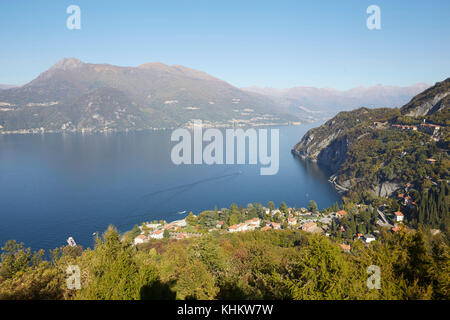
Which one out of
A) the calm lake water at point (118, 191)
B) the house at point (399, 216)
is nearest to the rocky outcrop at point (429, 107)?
the calm lake water at point (118, 191)

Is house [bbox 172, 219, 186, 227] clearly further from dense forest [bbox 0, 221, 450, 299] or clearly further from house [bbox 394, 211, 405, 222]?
house [bbox 394, 211, 405, 222]

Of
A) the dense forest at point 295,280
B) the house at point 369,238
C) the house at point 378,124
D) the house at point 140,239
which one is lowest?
the house at point 140,239

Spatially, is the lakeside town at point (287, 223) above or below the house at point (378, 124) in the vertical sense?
below

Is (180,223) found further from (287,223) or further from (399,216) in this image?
(399,216)

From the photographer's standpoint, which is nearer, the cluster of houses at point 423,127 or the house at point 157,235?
the house at point 157,235

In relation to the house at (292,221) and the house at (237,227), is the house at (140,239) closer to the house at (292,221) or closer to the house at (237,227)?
the house at (237,227)

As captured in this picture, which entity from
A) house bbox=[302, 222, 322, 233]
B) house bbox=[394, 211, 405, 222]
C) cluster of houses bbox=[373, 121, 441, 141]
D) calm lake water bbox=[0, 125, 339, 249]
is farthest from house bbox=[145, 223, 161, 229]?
cluster of houses bbox=[373, 121, 441, 141]
